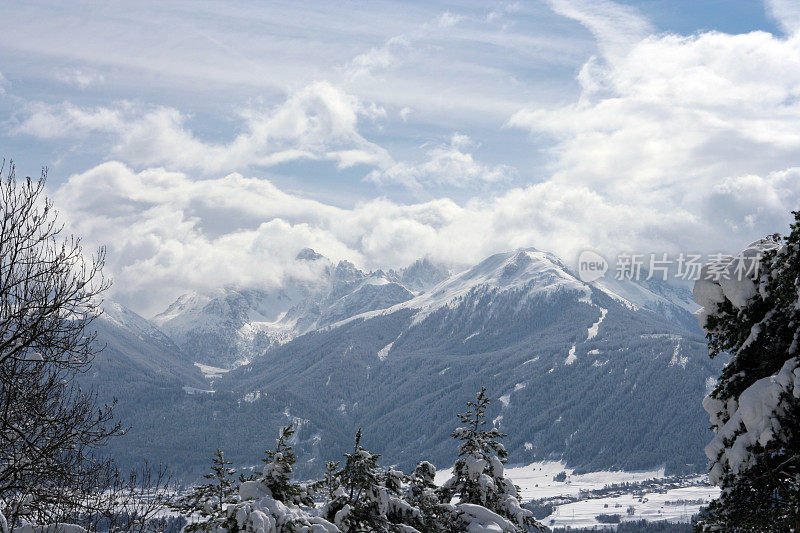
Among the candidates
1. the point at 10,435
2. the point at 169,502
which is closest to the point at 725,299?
the point at 169,502

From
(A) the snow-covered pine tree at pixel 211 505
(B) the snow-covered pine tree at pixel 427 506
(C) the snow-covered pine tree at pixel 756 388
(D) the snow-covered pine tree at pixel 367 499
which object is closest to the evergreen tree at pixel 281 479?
(A) the snow-covered pine tree at pixel 211 505

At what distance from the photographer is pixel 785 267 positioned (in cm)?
1221

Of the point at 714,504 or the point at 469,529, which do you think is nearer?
the point at 714,504

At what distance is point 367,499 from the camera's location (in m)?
17.6

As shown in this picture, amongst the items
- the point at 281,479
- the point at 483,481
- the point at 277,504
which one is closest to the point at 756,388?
the point at 277,504

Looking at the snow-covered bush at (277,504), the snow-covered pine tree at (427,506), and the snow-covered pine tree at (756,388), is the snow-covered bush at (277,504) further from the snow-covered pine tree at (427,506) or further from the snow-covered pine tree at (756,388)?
the snow-covered pine tree at (756,388)

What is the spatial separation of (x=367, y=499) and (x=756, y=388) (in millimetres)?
9772

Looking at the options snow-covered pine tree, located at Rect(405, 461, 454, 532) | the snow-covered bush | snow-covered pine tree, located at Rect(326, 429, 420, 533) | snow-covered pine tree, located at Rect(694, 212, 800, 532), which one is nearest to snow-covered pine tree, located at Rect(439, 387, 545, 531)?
snow-covered pine tree, located at Rect(405, 461, 454, 532)

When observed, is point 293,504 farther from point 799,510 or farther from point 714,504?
point 799,510

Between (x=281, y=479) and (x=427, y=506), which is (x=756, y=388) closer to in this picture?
(x=281, y=479)

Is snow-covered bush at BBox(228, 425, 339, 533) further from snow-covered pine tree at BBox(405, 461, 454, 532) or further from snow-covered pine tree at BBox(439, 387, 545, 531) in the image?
snow-covered pine tree at BBox(439, 387, 545, 531)

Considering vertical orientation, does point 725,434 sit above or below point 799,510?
above

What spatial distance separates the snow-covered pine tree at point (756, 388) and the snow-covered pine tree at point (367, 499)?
7561mm

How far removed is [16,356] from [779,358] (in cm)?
1499
